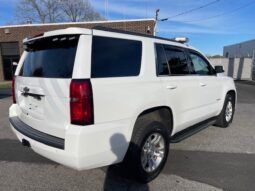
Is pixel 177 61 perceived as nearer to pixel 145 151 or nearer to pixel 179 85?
pixel 179 85

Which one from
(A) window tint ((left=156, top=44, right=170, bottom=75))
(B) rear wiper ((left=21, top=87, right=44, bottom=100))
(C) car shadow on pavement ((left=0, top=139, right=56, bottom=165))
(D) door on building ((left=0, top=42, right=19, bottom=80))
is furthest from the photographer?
(D) door on building ((left=0, top=42, right=19, bottom=80))

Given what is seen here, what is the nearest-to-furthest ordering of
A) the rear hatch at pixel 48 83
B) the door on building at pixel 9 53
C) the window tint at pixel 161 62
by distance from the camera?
the rear hatch at pixel 48 83
the window tint at pixel 161 62
the door on building at pixel 9 53

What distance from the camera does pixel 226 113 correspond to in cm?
583

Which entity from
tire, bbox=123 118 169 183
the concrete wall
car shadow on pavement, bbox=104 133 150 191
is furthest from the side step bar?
the concrete wall

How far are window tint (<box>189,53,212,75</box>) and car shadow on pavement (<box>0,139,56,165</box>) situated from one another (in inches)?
119

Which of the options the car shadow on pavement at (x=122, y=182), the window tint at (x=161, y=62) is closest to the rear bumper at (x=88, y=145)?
the car shadow on pavement at (x=122, y=182)

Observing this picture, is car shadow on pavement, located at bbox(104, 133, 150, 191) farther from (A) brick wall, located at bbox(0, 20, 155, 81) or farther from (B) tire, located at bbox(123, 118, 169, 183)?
(A) brick wall, located at bbox(0, 20, 155, 81)

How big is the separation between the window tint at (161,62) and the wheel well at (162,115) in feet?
1.73

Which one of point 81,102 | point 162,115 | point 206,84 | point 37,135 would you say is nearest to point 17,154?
point 37,135

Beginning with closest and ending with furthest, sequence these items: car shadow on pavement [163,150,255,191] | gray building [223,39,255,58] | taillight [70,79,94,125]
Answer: taillight [70,79,94,125], car shadow on pavement [163,150,255,191], gray building [223,39,255,58]

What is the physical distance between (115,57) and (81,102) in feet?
2.38

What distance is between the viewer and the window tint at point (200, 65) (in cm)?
449

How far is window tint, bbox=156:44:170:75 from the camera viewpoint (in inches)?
138

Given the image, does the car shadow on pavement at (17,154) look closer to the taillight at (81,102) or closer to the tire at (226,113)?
the taillight at (81,102)
